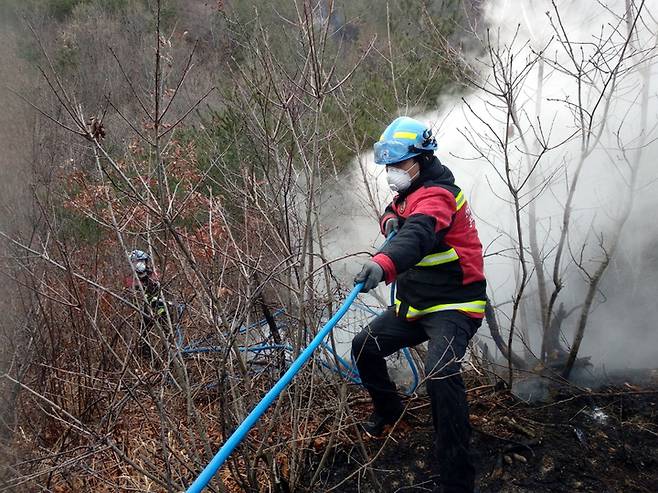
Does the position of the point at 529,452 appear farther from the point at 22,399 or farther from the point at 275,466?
the point at 22,399

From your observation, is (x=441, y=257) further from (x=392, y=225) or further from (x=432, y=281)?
(x=392, y=225)

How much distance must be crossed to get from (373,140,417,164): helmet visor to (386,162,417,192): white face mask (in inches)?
2.4

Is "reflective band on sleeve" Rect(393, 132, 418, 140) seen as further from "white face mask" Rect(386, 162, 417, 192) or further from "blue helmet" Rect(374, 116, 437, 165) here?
"white face mask" Rect(386, 162, 417, 192)

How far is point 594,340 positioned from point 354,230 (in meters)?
3.29

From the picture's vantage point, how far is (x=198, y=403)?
4961mm

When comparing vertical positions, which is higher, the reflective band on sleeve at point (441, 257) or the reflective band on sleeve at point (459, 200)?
the reflective band on sleeve at point (459, 200)

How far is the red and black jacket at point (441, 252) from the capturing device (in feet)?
10.6

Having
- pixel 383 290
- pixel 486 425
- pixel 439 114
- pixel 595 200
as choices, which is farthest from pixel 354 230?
pixel 486 425

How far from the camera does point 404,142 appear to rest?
11.2ft

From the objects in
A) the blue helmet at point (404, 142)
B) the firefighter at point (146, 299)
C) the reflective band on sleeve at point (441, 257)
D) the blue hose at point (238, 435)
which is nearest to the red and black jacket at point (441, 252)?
the reflective band on sleeve at point (441, 257)

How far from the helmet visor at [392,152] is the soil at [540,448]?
161 cm

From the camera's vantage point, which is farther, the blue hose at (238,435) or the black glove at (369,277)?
the black glove at (369,277)

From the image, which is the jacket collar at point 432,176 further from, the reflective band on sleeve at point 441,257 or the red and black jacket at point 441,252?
the reflective band on sleeve at point 441,257

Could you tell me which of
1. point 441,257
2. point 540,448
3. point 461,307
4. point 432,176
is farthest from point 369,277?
point 540,448
